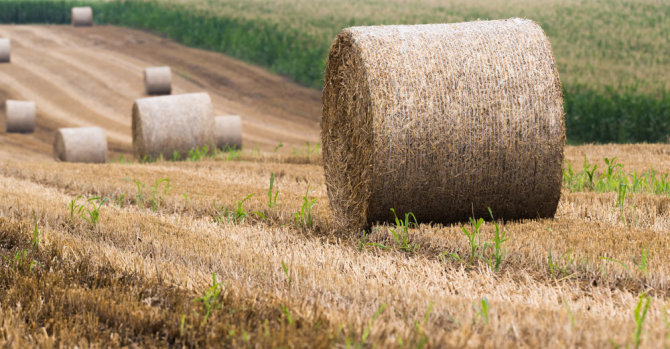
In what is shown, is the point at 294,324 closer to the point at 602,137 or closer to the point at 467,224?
the point at 467,224

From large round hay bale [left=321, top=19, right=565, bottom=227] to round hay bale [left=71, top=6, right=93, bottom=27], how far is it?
26.8m

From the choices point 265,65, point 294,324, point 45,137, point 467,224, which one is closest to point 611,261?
point 467,224

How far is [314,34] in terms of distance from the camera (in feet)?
87.0

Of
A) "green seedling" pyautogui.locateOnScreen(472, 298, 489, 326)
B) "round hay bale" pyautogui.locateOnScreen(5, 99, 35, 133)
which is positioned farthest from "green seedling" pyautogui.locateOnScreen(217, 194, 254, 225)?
"round hay bale" pyautogui.locateOnScreen(5, 99, 35, 133)

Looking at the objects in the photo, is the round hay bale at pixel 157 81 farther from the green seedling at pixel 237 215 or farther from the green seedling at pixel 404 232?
the green seedling at pixel 404 232

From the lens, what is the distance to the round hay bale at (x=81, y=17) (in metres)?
30.8

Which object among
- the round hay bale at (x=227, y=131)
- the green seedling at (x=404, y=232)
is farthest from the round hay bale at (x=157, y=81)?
the green seedling at (x=404, y=232)

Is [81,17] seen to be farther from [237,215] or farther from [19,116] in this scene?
[237,215]

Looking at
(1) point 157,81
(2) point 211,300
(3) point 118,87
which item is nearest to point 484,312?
(2) point 211,300

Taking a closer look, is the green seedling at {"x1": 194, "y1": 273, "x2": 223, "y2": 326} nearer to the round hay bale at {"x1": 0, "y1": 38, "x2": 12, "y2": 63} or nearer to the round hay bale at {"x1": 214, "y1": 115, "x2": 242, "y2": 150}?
the round hay bale at {"x1": 214, "y1": 115, "x2": 242, "y2": 150}

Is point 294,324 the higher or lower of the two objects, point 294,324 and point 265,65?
the higher

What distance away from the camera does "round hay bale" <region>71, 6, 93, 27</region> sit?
3080cm

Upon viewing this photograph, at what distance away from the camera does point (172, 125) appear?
14.2 metres

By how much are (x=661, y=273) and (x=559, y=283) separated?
0.57 m
